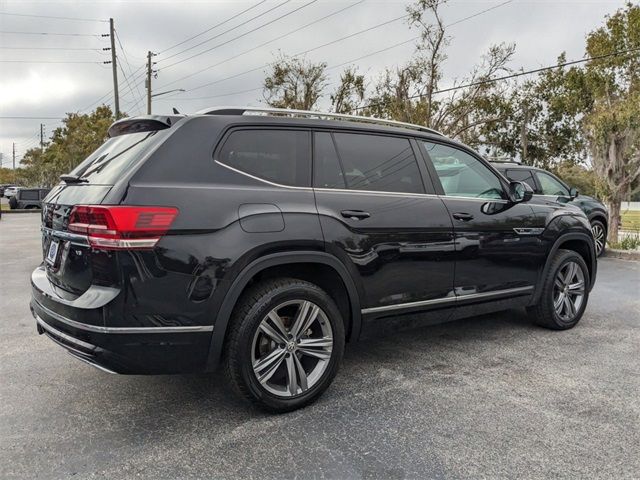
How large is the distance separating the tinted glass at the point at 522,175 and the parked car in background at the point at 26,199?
30.9 meters

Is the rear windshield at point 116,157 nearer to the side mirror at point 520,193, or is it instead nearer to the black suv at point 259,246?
the black suv at point 259,246

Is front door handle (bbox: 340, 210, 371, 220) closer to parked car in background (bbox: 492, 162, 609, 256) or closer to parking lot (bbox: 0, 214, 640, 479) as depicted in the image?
parking lot (bbox: 0, 214, 640, 479)

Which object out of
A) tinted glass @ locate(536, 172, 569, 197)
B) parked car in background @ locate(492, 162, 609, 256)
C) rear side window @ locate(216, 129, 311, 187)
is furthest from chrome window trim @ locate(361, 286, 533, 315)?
tinted glass @ locate(536, 172, 569, 197)

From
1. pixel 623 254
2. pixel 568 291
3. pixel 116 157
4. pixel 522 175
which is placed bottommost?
pixel 623 254

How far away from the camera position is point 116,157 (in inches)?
118

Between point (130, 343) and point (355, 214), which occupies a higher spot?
point (355, 214)

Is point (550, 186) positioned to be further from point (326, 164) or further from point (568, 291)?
point (326, 164)

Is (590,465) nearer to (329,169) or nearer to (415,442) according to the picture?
(415,442)

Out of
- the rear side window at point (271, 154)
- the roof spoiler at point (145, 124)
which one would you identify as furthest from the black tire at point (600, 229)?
the roof spoiler at point (145, 124)

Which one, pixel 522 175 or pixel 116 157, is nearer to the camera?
pixel 116 157

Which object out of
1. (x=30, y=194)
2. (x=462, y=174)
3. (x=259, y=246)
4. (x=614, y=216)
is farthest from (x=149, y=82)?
(x=259, y=246)

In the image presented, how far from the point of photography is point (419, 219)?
11.4 feet

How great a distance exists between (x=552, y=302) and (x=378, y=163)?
2.30 meters

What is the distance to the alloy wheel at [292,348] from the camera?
9.45 ft
